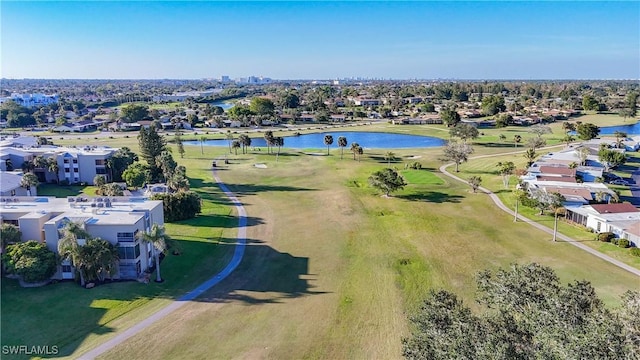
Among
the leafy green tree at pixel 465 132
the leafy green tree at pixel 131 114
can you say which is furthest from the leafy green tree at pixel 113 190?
the leafy green tree at pixel 131 114

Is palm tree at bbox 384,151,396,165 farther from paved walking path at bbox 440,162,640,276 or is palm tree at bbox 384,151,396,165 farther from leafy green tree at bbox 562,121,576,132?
leafy green tree at bbox 562,121,576,132

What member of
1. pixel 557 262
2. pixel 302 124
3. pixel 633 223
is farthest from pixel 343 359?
pixel 302 124

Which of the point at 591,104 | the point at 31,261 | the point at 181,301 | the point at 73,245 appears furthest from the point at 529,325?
the point at 591,104

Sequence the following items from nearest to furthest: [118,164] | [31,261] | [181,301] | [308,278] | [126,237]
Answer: [181,301] < [31,261] < [126,237] < [308,278] < [118,164]

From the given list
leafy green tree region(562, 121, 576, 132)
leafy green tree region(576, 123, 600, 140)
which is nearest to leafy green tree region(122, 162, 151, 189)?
leafy green tree region(576, 123, 600, 140)

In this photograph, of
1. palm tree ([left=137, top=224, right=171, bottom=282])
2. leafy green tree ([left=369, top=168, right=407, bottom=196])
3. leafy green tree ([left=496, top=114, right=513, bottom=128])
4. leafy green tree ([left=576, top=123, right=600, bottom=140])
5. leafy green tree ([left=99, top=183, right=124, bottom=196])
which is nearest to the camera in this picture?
palm tree ([left=137, top=224, right=171, bottom=282])

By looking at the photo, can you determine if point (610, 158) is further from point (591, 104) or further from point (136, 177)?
point (591, 104)

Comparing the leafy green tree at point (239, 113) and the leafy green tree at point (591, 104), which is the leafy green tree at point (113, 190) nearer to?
the leafy green tree at point (239, 113)
